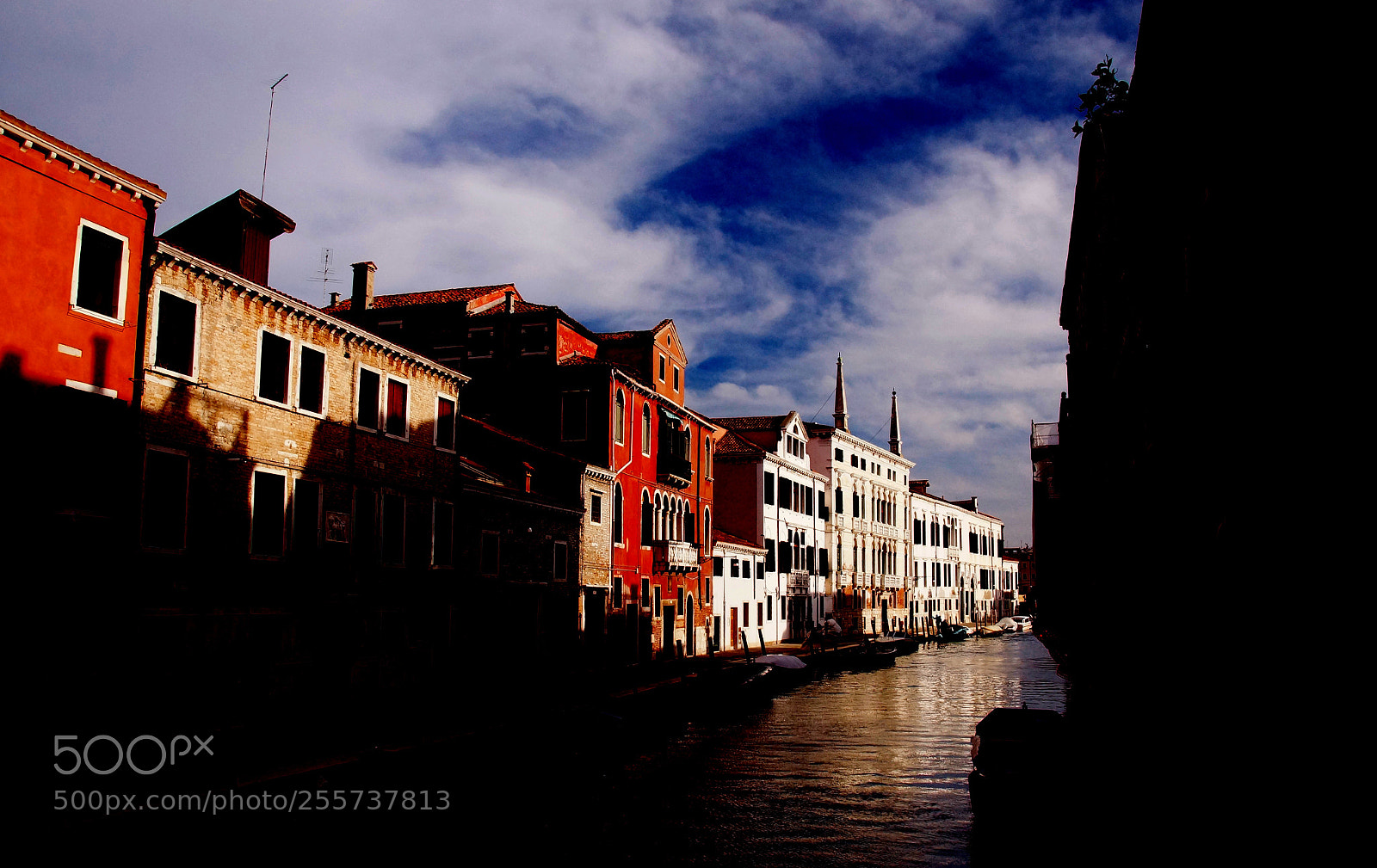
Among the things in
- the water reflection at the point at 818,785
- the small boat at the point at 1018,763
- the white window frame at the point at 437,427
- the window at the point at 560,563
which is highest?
the white window frame at the point at 437,427

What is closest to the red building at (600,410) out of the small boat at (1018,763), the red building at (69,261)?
the red building at (69,261)

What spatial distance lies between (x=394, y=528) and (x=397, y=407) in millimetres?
3179

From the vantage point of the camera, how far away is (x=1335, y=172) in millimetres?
10039

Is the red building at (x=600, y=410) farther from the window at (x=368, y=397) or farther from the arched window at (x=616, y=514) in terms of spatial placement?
the window at (x=368, y=397)

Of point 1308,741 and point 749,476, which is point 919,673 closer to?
point 749,476

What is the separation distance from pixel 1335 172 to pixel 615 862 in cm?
1149

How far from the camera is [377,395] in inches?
963

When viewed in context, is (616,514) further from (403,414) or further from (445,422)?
(403,414)

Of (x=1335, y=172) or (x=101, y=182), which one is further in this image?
(x=101, y=182)

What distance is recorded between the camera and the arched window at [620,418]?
35.7m

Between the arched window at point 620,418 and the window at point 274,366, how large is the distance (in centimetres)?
1535

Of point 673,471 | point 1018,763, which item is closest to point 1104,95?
point 1018,763

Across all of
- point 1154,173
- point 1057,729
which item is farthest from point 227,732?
point 1154,173

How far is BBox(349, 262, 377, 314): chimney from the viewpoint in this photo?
36281 mm
